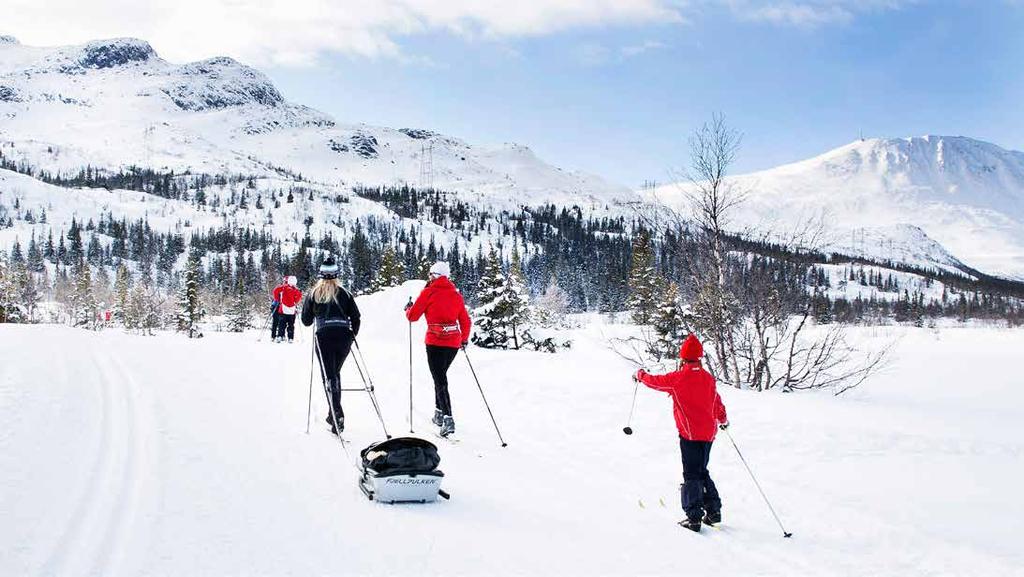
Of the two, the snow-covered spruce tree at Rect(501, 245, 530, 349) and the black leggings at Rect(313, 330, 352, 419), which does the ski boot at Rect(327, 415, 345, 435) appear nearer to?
the black leggings at Rect(313, 330, 352, 419)

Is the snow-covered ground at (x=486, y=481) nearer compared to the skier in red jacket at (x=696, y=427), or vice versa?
the snow-covered ground at (x=486, y=481)

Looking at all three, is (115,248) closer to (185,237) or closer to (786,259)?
(185,237)

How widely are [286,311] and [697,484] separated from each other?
14.7 m

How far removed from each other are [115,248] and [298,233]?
160 ft

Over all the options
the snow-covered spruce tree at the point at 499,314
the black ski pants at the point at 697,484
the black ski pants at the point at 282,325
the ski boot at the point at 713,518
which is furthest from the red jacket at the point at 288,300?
the ski boot at the point at 713,518

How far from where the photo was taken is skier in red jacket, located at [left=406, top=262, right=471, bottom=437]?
7824 mm

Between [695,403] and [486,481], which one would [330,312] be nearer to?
[486,481]

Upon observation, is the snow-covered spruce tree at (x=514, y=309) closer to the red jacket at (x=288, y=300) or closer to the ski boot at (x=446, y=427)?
the red jacket at (x=288, y=300)

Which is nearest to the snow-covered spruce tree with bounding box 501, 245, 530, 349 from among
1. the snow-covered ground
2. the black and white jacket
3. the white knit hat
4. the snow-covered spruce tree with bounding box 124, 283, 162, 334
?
the snow-covered ground

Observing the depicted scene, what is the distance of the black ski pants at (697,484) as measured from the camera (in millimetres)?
5723

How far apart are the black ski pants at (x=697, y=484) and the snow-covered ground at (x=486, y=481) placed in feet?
0.88

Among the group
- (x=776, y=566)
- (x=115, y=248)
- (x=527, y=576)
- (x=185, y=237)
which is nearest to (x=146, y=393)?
(x=527, y=576)

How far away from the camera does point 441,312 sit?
25.6 ft

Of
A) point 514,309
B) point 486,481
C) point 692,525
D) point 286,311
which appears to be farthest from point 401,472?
point 514,309
